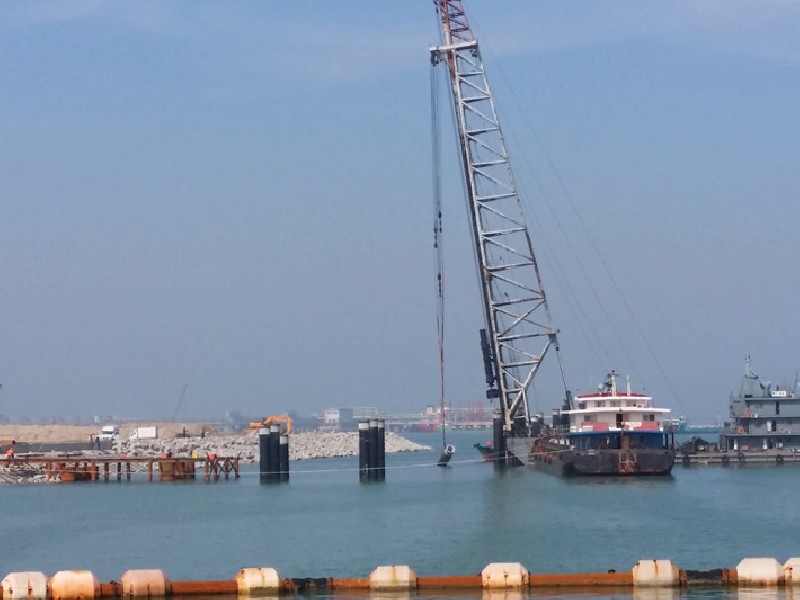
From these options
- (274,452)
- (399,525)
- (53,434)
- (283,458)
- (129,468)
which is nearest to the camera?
(399,525)

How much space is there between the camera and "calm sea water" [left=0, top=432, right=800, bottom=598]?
3778 cm

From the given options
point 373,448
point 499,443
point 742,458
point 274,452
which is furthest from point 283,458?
point 742,458

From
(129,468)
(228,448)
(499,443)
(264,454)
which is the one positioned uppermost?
(228,448)

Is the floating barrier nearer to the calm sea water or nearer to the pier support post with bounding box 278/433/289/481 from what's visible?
the calm sea water

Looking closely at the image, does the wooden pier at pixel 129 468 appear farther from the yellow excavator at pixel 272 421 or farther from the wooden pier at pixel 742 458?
the wooden pier at pixel 742 458

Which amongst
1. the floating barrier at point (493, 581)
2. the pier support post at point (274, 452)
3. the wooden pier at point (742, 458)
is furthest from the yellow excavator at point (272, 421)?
the floating barrier at point (493, 581)

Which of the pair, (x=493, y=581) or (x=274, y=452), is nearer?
(x=493, y=581)

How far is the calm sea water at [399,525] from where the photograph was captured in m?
37.8

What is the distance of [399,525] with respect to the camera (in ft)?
157

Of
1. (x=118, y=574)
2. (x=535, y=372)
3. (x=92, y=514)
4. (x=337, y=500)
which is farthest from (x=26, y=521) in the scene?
(x=535, y=372)

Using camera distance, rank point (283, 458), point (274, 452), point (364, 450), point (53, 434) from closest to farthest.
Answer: point (274, 452) → point (283, 458) → point (364, 450) → point (53, 434)

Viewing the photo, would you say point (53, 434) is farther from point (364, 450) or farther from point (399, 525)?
point (399, 525)

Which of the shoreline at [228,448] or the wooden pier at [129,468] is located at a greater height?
the shoreline at [228,448]

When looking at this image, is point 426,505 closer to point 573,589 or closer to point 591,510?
point 591,510
